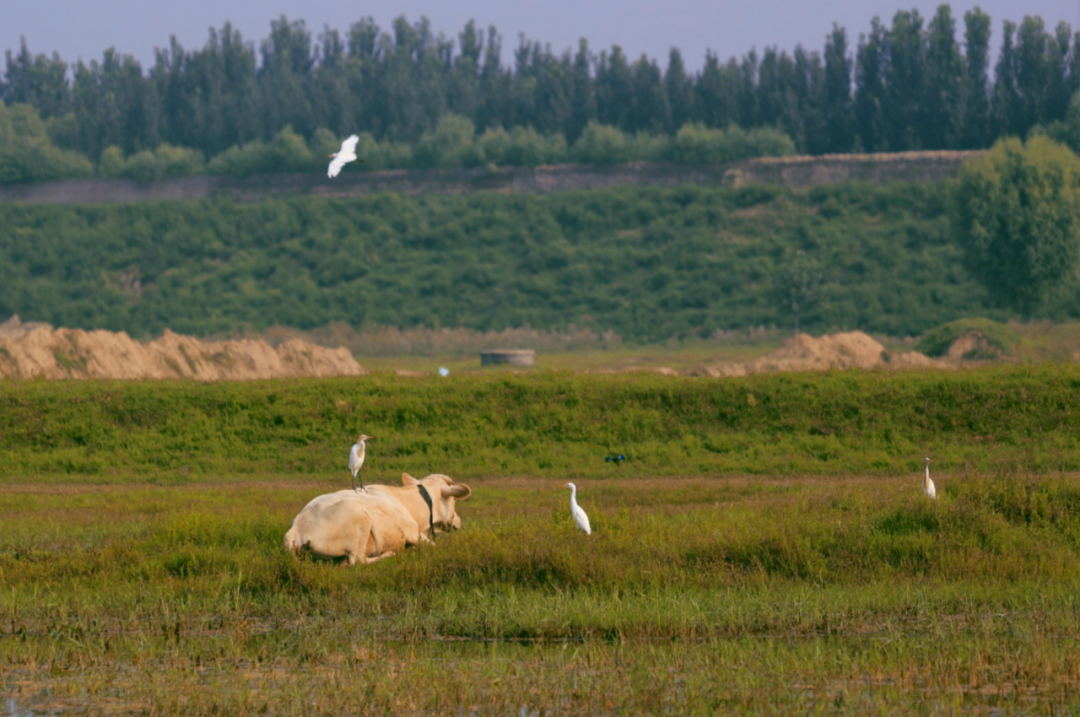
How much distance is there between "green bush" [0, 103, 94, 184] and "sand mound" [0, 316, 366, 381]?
5361cm

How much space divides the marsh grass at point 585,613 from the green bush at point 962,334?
100ft

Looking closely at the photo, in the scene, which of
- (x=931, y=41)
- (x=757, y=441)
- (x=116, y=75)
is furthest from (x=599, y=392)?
(x=116, y=75)

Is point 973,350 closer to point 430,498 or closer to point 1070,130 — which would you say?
point 430,498

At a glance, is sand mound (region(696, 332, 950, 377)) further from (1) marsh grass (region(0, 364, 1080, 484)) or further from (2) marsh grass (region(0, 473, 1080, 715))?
(2) marsh grass (region(0, 473, 1080, 715))

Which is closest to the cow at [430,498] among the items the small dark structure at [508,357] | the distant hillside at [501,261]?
the small dark structure at [508,357]

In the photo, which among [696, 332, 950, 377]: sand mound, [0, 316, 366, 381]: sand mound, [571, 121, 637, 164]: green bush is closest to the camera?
[0, 316, 366, 381]: sand mound

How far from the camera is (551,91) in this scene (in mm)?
90812

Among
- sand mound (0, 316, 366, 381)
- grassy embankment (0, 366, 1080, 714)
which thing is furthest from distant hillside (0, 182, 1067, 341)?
grassy embankment (0, 366, 1080, 714)

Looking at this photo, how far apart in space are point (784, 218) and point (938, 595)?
201 feet

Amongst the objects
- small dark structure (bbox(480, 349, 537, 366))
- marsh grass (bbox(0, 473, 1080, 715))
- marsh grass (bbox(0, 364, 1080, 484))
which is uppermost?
marsh grass (bbox(0, 473, 1080, 715))

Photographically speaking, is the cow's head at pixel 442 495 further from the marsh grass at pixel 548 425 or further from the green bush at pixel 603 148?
the green bush at pixel 603 148

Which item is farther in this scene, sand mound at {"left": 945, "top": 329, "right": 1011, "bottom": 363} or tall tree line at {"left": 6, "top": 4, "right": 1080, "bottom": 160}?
tall tree line at {"left": 6, "top": 4, "right": 1080, "bottom": 160}

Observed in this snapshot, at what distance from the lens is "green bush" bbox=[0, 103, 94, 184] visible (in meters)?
83.0

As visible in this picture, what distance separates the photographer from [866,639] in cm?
916
